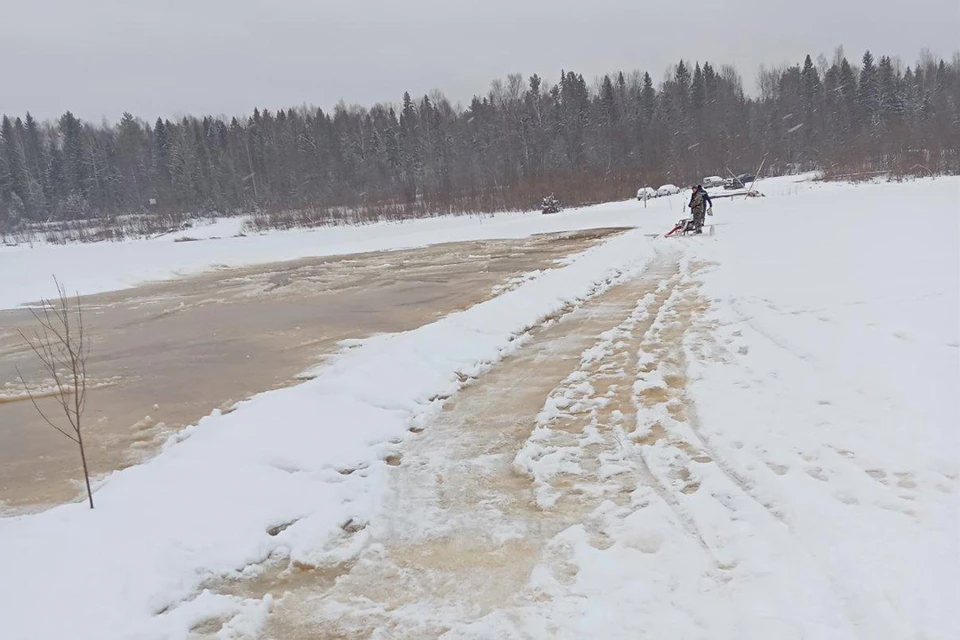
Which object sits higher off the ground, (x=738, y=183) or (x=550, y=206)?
(x=738, y=183)

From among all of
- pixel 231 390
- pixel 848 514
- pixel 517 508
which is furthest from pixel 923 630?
pixel 231 390

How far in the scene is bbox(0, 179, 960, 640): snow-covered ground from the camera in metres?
3.13

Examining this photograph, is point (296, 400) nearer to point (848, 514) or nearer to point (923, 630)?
point (848, 514)

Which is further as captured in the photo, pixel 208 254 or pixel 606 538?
pixel 208 254

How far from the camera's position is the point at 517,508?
4.30 metres

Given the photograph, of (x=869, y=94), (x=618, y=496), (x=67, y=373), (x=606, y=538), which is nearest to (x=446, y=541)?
(x=606, y=538)

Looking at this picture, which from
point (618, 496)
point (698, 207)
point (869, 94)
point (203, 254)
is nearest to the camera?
point (618, 496)

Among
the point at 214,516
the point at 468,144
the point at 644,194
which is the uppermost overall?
the point at 468,144

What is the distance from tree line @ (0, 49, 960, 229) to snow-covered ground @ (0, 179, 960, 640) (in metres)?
53.7

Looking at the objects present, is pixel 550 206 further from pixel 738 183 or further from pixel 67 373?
pixel 67 373

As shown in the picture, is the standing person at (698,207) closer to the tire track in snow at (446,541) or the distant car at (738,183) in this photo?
the tire track in snow at (446,541)

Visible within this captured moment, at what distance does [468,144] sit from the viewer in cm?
7844

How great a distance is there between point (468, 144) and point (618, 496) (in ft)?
255

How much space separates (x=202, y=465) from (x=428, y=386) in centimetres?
276
